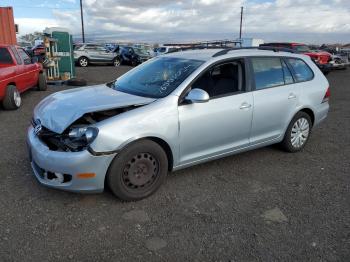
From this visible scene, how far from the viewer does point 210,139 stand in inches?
161

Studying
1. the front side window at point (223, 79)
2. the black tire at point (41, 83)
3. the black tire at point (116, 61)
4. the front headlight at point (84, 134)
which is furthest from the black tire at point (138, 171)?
the black tire at point (116, 61)

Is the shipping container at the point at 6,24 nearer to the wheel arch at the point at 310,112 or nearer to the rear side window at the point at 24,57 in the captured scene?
the rear side window at the point at 24,57

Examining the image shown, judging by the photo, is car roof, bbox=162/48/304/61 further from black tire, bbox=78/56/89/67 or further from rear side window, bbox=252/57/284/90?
black tire, bbox=78/56/89/67

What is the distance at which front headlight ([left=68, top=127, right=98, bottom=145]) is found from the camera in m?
3.27

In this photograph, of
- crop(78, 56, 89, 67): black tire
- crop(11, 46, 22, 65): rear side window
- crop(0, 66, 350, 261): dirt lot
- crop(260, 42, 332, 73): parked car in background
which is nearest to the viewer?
crop(0, 66, 350, 261): dirt lot

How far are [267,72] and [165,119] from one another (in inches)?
75.6

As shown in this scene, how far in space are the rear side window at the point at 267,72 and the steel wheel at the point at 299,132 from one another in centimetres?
75

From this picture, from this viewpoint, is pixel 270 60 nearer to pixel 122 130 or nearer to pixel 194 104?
pixel 194 104

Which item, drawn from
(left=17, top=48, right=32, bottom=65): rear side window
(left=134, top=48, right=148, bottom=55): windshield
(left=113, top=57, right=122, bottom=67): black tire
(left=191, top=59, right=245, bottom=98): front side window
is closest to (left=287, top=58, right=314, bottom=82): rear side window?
(left=191, top=59, right=245, bottom=98): front side window

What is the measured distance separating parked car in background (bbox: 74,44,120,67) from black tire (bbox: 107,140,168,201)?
20956mm

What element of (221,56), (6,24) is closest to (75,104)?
(221,56)

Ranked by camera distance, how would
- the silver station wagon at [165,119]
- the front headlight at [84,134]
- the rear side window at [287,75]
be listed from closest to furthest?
the front headlight at [84,134], the silver station wagon at [165,119], the rear side window at [287,75]

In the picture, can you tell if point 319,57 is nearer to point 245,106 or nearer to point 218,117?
point 245,106

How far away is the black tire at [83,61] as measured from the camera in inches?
912
